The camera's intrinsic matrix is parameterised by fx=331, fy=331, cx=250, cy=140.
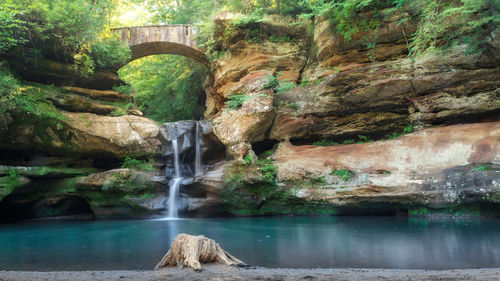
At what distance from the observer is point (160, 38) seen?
17703 millimetres

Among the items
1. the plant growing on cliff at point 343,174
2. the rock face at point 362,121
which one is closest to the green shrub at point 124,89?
the rock face at point 362,121

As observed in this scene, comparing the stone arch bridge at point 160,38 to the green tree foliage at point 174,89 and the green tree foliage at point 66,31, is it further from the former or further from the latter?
the green tree foliage at point 174,89

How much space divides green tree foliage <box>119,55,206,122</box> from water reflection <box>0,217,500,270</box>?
12.2m

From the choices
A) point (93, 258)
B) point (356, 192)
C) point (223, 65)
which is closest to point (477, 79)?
point (356, 192)

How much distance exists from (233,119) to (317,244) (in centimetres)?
795

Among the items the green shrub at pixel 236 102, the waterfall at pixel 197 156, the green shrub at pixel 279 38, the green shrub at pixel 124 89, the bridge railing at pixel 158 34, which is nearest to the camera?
the green shrub at pixel 236 102

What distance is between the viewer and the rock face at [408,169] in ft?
32.7

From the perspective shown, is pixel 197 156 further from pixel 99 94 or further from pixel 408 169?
pixel 408 169

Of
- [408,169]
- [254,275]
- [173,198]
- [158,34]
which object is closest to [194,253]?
[254,275]

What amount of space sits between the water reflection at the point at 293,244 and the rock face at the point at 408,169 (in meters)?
0.86

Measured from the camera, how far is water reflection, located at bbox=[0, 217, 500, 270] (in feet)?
17.9

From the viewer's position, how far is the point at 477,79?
11.3 metres

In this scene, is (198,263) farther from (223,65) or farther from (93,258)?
(223,65)

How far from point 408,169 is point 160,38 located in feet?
44.8
